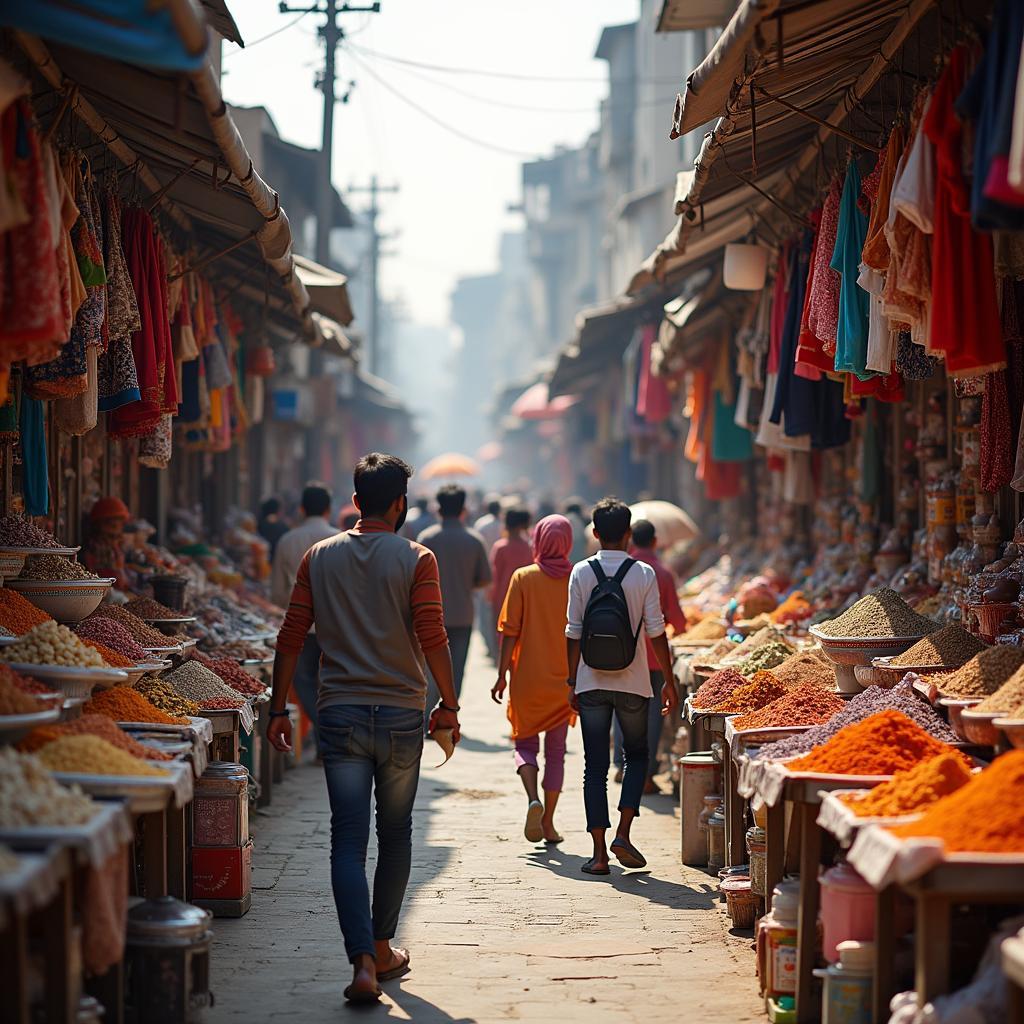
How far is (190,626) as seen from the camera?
10555mm

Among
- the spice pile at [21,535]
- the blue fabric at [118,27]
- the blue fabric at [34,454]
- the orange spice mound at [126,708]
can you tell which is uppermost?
the blue fabric at [118,27]

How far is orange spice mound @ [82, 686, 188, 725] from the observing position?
6.48 metres

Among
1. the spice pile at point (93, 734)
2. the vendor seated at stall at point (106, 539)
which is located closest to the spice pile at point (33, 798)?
the spice pile at point (93, 734)

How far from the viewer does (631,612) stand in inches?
333

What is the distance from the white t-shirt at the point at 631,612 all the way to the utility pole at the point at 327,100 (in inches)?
558

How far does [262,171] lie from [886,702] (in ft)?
60.3

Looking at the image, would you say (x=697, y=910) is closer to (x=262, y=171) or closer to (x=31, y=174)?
(x=31, y=174)

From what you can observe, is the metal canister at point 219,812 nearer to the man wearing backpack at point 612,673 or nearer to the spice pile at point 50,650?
the spice pile at point 50,650

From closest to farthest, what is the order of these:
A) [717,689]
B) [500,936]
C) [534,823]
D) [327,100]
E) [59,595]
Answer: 1. [500,936]
2. [59,595]
3. [717,689]
4. [534,823]
5. [327,100]

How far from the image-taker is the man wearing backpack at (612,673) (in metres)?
8.41

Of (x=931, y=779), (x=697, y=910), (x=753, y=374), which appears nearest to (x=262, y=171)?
(x=753, y=374)

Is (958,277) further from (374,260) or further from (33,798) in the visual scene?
(374,260)

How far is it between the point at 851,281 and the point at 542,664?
2.99 m

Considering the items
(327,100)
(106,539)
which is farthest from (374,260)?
(106,539)
